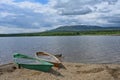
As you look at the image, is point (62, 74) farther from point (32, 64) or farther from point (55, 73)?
point (32, 64)

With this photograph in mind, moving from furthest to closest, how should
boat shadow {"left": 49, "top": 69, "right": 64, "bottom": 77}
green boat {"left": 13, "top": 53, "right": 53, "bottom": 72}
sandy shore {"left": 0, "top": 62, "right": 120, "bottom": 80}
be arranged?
green boat {"left": 13, "top": 53, "right": 53, "bottom": 72} → boat shadow {"left": 49, "top": 69, "right": 64, "bottom": 77} → sandy shore {"left": 0, "top": 62, "right": 120, "bottom": 80}

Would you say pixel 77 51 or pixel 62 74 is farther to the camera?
pixel 77 51

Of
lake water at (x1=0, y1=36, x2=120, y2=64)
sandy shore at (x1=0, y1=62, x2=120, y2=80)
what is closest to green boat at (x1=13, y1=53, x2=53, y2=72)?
sandy shore at (x1=0, y1=62, x2=120, y2=80)

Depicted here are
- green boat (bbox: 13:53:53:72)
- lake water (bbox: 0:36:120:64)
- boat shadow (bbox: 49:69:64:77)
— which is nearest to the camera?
boat shadow (bbox: 49:69:64:77)

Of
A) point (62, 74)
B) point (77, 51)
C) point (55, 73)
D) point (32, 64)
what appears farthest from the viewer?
point (77, 51)

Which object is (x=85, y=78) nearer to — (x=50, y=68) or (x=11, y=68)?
(x=50, y=68)

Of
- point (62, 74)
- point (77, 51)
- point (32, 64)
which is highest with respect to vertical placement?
point (32, 64)

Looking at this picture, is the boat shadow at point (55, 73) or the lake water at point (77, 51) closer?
the boat shadow at point (55, 73)

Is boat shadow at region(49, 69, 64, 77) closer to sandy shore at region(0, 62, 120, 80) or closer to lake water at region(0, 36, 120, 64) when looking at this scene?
sandy shore at region(0, 62, 120, 80)

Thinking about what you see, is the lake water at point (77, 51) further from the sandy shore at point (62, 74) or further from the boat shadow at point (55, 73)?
the boat shadow at point (55, 73)

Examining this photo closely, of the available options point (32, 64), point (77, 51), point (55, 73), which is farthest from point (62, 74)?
point (77, 51)

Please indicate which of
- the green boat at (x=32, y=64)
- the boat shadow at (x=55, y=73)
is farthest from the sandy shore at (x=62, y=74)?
the green boat at (x=32, y=64)

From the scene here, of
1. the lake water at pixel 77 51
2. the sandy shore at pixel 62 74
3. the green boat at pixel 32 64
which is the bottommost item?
the lake water at pixel 77 51

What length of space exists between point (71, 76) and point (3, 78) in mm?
6005
